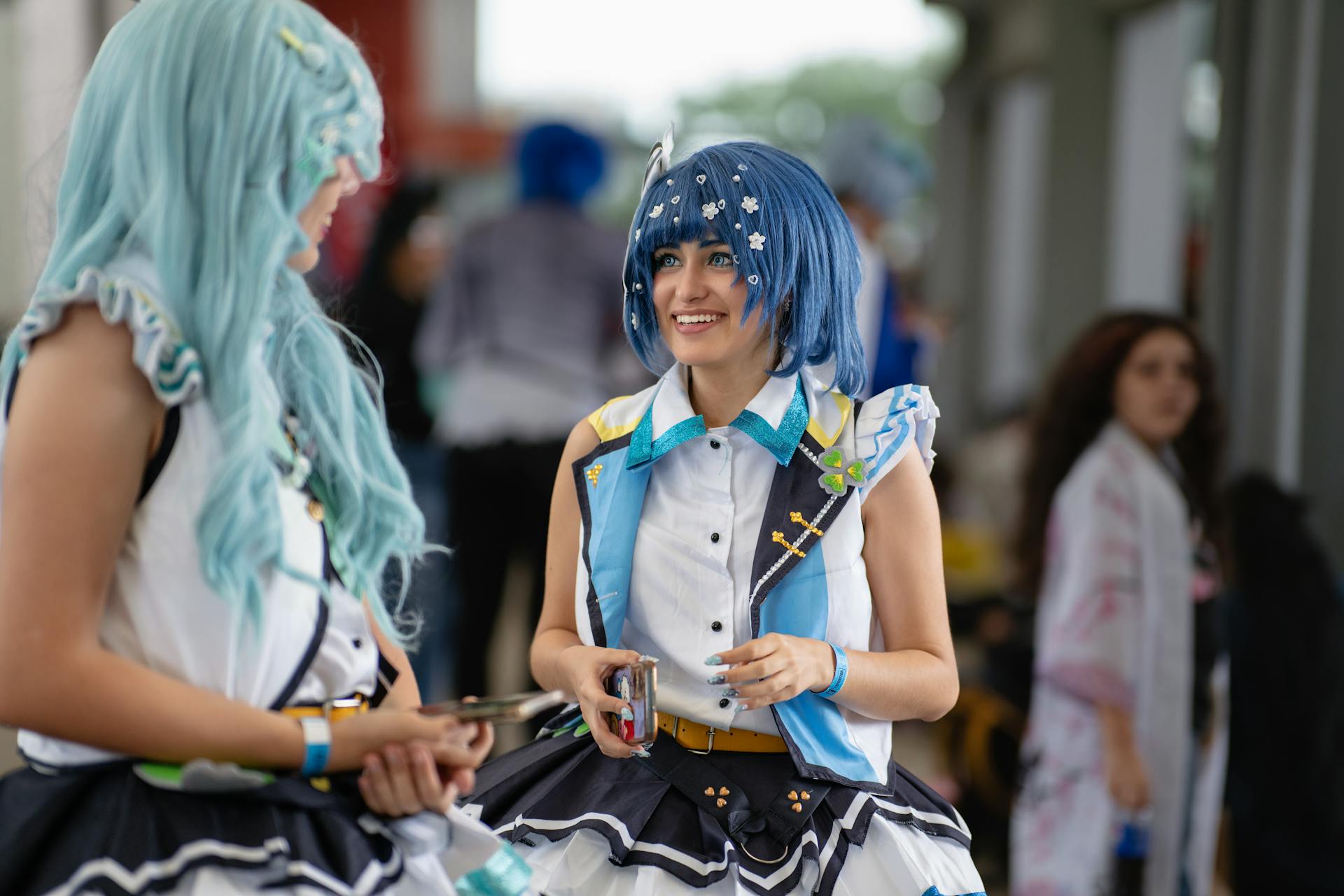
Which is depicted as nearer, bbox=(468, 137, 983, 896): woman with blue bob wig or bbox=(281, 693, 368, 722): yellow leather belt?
bbox=(281, 693, 368, 722): yellow leather belt

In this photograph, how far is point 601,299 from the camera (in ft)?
12.5

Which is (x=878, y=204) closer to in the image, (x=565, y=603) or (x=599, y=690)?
(x=565, y=603)

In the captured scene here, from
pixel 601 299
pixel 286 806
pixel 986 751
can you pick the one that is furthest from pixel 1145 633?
pixel 286 806

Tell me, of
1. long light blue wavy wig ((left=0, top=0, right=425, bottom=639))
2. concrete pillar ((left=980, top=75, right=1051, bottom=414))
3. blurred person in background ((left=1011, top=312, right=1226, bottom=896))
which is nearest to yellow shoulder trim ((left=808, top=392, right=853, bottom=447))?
long light blue wavy wig ((left=0, top=0, right=425, bottom=639))

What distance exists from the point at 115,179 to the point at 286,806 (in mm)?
587

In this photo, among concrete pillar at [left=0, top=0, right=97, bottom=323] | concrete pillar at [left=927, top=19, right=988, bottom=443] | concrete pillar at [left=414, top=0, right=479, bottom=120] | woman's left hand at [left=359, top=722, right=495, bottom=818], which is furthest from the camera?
concrete pillar at [left=414, top=0, right=479, bottom=120]

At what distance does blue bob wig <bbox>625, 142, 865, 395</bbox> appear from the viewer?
151 centimetres

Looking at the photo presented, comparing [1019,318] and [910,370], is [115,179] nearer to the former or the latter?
[910,370]

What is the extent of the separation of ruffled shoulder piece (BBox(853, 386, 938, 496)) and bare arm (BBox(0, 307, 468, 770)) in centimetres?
75

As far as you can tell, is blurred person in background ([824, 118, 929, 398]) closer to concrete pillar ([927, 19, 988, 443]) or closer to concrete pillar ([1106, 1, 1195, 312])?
concrete pillar ([1106, 1, 1195, 312])

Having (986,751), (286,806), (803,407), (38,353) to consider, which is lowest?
(986,751)

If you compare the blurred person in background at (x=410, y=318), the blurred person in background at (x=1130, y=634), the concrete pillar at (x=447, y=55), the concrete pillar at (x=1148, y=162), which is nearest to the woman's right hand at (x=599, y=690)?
the blurred person in background at (x=1130, y=634)

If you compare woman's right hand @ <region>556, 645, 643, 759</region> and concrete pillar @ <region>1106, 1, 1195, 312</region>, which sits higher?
concrete pillar @ <region>1106, 1, 1195, 312</region>

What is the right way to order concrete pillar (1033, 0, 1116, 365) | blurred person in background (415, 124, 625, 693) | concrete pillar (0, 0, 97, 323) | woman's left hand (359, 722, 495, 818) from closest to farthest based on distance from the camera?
woman's left hand (359, 722, 495, 818) → concrete pillar (0, 0, 97, 323) → blurred person in background (415, 124, 625, 693) → concrete pillar (1033, 0, 1116, 365)
